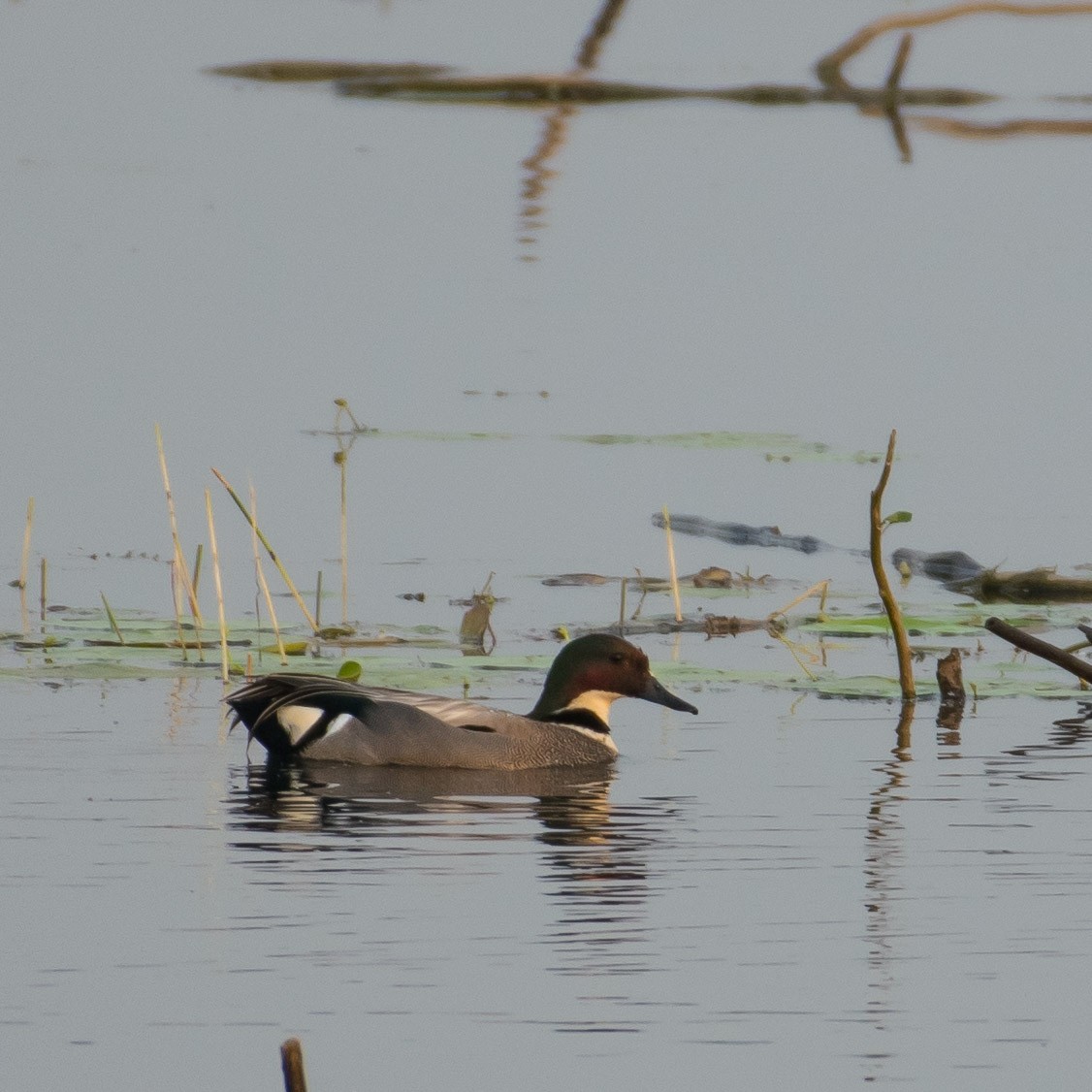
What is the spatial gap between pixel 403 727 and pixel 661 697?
108 centimetres

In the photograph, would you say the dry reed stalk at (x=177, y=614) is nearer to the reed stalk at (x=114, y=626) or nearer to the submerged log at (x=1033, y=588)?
the reed stalk at (x=114, y=626)

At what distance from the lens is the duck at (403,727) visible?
30.9 ft

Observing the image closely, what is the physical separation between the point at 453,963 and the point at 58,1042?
1.12m

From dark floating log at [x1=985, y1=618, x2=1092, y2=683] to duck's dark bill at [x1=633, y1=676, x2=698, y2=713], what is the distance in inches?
47.1

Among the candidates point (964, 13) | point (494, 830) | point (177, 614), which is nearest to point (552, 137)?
point (964, 13)

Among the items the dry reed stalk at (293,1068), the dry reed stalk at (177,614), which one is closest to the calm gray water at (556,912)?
the dry reed stalk at (177,614)

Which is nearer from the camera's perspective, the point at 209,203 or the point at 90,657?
the point at 90,657

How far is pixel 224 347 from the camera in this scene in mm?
17266

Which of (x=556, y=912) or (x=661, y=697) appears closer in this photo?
(x=556, y=912)

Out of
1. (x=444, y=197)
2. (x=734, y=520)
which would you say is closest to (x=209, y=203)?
(x=444, y=197)

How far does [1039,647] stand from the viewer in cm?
949

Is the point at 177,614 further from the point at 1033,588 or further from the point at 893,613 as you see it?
the point at 1033,588

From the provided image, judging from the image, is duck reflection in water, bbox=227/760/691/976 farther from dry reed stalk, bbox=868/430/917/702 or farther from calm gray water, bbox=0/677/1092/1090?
dry reed stalk, bbox=868/430/917/702

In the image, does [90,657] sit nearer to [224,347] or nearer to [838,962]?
[838,962]
